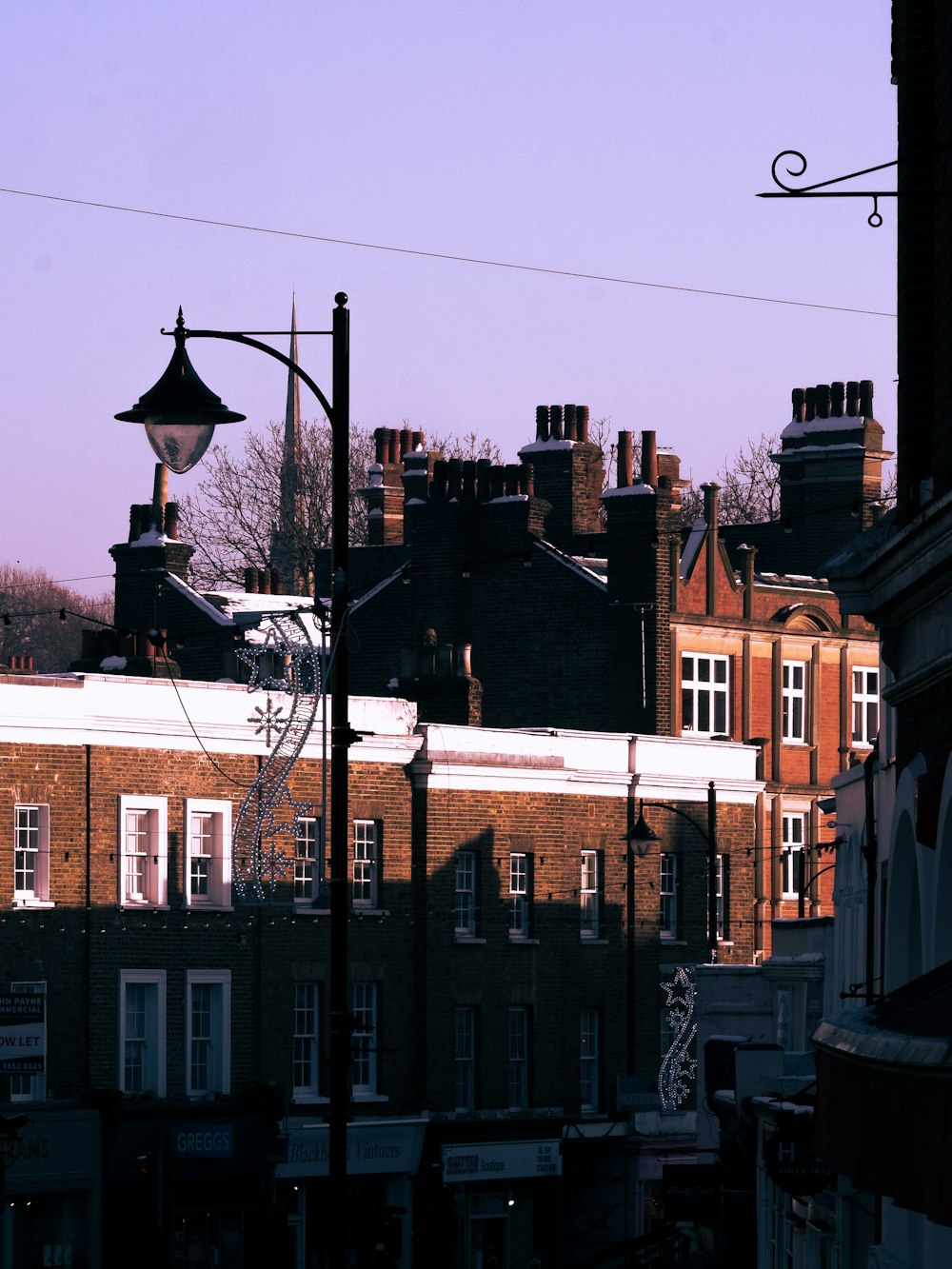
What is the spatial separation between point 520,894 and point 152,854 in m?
→ 9.55

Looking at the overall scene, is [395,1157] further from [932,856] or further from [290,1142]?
[932,856]

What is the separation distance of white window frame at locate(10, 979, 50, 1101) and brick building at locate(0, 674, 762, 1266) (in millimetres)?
56

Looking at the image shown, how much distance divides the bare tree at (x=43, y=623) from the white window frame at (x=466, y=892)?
5745 cm

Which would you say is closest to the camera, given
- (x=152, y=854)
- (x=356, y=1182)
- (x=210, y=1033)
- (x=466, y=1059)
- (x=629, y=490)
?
(x=152, y=854)

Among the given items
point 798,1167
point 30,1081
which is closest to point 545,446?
point 30,1081

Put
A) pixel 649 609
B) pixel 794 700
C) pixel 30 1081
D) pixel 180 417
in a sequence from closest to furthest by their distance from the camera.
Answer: pixel 180 417 → pixel 30 1081 → pixel 649 609 → pixel 794 700

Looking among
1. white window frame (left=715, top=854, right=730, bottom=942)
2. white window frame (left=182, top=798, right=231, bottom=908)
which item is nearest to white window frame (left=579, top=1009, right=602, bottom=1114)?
white window frame (left=715, top=854, right=730, bottom=942)

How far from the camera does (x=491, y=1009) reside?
2069 inches

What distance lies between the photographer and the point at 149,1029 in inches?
1833

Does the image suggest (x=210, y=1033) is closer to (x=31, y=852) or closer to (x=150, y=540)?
(x=31, y=852)

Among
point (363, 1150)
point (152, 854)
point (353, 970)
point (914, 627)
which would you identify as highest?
point (914, 627)

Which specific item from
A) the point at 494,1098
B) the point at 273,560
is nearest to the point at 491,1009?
the point at 494,1098

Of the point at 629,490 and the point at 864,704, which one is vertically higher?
the point at 629,490

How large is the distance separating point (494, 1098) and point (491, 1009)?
1.80 meters
